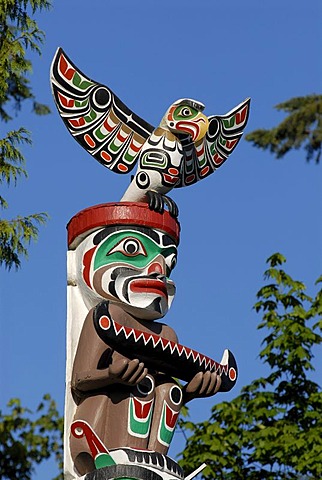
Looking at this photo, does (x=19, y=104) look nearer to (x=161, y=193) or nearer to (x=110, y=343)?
(x=161, y=193)

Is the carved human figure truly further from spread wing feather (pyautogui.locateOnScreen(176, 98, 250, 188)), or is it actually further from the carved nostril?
spread wing feather (pyautogui.locateOnScreen(176, 98, 250, 188))

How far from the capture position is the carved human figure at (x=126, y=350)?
323 inches

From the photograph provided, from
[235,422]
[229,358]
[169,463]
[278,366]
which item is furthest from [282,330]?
Result: [169,463]

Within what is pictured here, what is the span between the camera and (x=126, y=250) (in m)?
8.86

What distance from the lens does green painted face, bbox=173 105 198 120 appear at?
9.45 meters

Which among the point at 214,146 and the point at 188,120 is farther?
the point at 214,146

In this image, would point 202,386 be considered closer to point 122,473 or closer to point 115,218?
point 122,473

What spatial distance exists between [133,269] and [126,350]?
754mm

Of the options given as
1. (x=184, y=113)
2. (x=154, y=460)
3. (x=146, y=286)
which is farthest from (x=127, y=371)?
(x=184, y=113)

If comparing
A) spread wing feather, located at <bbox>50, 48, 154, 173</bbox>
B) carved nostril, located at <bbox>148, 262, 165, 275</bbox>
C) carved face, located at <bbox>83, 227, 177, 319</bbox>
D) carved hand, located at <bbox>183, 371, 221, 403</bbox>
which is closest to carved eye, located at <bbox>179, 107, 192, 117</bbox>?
spread wing feather, located at <bbox>50, 48, 154, 173</bbox>

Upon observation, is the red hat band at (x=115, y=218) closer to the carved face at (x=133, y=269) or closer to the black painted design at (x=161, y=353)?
the carved face at (x=133, y=269)

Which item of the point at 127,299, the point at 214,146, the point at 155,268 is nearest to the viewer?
the point at 127,299

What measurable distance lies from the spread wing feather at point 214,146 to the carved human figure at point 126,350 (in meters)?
0.83

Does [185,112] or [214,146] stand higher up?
[214,146]
